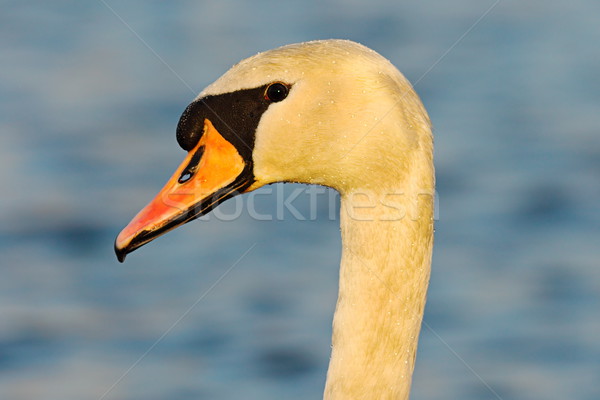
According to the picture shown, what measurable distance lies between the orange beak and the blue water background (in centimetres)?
352

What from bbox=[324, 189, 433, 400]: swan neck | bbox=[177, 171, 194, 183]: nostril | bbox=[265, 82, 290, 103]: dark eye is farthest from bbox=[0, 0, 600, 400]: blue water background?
bbox=[265, 82, 290, 103]: dark eye

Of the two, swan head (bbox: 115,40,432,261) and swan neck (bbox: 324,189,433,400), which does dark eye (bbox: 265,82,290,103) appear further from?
swan neck (bbox: 324,189,433,400)

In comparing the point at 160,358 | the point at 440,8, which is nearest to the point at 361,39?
the point at 440,8

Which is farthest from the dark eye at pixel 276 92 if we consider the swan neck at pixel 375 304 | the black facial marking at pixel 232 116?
the swan neck at pixel 375 304

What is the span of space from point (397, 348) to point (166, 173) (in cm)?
558

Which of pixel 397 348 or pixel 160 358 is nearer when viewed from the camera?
pixel 397 348

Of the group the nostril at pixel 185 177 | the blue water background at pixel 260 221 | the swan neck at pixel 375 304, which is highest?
the blue water background at pixel 260 221

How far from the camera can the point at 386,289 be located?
13.7ft

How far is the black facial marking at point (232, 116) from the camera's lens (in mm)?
4184

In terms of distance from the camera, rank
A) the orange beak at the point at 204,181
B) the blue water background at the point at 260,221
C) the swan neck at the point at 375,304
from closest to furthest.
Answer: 1. the swan neck at the point at 375,304
2. the orange beak at the point at 204,181
3. the blue water background at the point at 260,221

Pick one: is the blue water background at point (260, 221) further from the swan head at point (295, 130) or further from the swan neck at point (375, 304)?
the swan head at point (295, 130)

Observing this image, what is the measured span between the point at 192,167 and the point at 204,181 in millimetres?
71

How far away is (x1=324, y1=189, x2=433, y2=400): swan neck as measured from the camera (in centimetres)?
412

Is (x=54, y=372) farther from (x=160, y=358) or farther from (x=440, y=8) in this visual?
(x=440, y=8)
